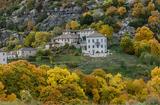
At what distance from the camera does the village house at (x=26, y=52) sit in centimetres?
12119

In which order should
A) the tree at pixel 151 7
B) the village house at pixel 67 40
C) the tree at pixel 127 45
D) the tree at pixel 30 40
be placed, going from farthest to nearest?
the tree at pixel 151 7 < the tree at pixel 30 40 < the village house at pixel 67 40 < the tree at pixel 127 45

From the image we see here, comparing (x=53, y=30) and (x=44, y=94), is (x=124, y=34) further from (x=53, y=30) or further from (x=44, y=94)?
(x=44, y=94)

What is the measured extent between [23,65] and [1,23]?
92748mm

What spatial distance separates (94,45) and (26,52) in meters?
17.7

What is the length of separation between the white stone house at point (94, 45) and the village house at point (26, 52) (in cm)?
1256

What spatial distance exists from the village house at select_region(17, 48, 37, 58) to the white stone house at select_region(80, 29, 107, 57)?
41.2 ft

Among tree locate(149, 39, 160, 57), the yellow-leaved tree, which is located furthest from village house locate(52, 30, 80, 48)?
tree locate(149, 39, 160, 57)

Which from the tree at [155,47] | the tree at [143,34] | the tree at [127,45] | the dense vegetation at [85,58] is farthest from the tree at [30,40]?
the tree at [155,47]

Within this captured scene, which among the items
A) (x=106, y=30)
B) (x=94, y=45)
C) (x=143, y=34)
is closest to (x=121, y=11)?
(x=106, y=30)

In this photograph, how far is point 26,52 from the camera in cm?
12394

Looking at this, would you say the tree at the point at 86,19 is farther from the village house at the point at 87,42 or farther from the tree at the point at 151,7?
the tree at the point at 151,7

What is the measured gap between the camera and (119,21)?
144 meters

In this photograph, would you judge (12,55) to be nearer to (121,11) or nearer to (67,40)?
(67,40)

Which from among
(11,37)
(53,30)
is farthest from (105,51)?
(11,37)
